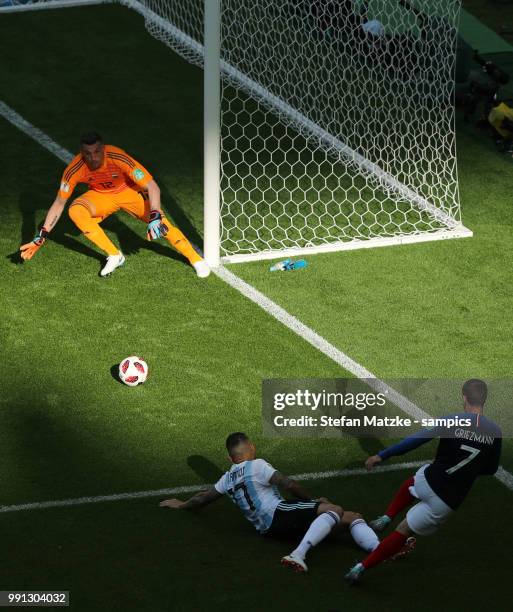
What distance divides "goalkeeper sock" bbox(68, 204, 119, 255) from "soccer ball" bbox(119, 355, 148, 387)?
1919mm

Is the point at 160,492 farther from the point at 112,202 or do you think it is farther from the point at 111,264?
the point at 112,202

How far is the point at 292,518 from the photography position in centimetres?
878

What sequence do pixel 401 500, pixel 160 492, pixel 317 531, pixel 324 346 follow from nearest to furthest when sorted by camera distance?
pixel 317 531
pixel 401 500
pixel 160 492
pixel 324 346

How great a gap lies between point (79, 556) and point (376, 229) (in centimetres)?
634

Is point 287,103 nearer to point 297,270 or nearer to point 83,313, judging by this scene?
point 297,270

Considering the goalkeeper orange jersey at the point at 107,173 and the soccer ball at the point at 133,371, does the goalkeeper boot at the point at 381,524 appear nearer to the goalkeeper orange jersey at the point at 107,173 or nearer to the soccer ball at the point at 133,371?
the soccer ball at the point at 133,371

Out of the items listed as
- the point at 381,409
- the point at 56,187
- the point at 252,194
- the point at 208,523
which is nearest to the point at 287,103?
the point at 252,194

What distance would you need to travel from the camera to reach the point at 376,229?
1377cm

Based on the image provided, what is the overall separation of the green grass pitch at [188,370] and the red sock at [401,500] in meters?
0.34

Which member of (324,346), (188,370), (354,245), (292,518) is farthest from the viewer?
(354,245)

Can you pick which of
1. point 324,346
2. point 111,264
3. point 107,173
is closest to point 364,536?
point 324,346

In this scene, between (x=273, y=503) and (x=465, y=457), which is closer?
(x=465, y=457)

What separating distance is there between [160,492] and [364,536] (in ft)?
5.41

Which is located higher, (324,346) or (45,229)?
(45,229)
